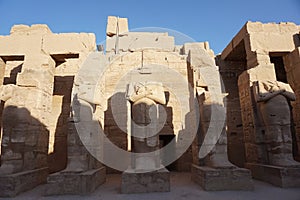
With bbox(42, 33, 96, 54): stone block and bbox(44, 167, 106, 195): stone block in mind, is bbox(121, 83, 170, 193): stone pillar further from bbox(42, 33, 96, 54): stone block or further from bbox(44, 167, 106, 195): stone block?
bbox(42, 33, 96, 54): stone block

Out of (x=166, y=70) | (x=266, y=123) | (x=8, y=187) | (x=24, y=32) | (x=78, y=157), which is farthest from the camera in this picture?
(x=166, y=70)

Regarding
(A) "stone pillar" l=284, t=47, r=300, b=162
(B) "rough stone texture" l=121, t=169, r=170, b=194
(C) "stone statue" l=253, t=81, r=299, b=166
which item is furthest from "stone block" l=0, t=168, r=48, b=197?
(A) "stone pillar" l=284, t=47, r=300, b=162

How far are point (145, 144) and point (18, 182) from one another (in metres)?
2.48

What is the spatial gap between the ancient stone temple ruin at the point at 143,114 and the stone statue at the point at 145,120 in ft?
0.07

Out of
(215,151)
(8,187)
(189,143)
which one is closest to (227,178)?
(215,151)

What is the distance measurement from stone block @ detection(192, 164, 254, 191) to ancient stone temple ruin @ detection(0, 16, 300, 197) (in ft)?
0.06

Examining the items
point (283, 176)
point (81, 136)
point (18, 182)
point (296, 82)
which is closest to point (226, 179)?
point (283, 176)

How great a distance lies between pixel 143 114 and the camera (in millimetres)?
4504

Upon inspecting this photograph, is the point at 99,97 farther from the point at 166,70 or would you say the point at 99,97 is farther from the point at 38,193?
the point at 166,70

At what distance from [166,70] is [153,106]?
3.05 m

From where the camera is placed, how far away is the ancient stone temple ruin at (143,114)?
4215 millimetres

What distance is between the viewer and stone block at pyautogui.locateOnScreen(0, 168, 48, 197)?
3828 millimetres

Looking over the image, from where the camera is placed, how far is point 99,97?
5176mm

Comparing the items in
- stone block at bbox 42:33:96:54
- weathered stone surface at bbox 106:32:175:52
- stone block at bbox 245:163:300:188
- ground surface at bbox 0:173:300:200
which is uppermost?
weathered stone surface at bbox 106:32:175:52
